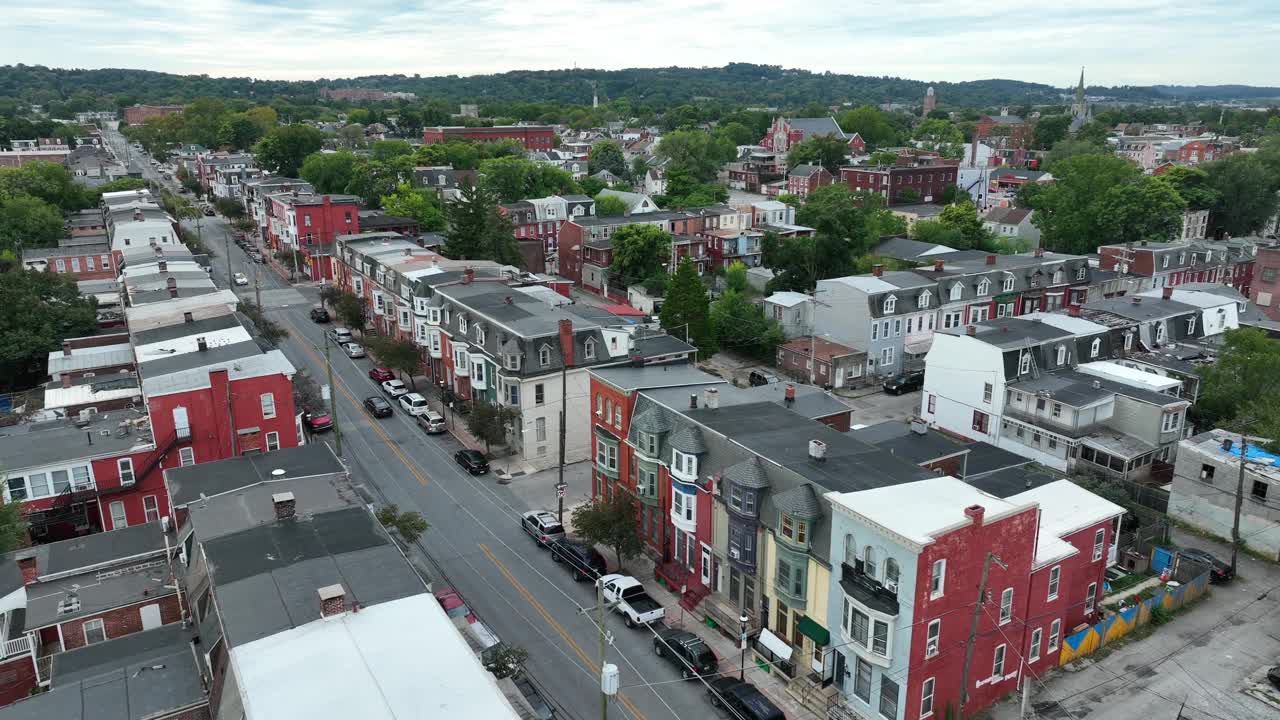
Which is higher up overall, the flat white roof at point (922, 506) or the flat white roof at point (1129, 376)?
the flat white roof at point (922, 506)

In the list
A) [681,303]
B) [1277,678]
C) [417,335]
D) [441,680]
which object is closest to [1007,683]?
[1277,678]

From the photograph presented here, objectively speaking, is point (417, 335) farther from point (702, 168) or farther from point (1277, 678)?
point (702, 168)

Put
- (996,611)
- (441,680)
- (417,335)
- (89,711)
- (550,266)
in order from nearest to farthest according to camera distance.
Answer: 1. (441,680)
2. (89,711)
3. (996,611)
4. (417,335)
5. (550,266)

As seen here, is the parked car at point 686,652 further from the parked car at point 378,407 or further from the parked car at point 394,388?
the parked car at point 394,388

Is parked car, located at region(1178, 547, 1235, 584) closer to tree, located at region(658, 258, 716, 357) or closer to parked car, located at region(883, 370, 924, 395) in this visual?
parked car, located at region(883, 370, 924, 395)

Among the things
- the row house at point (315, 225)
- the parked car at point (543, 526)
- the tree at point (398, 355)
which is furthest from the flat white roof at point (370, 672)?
the row house at point (315, 225)
